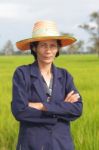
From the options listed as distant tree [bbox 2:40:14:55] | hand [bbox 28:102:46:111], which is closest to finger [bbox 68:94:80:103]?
hand [bbox 28:102:46:111]

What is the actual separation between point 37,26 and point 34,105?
1.43 feet

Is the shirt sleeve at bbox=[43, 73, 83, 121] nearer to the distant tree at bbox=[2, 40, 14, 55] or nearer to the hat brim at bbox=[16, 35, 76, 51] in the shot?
the hat brim at bbox=[16, 35, 76, 51]

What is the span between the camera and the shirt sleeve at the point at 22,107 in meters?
2.30

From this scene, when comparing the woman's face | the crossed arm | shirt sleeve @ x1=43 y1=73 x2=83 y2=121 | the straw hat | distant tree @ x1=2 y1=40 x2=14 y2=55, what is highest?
the straw hat

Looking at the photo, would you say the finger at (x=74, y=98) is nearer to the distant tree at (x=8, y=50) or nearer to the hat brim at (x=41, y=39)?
the hat brim at (x=41, y=39)

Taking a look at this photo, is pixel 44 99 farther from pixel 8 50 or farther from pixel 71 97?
pixel 8 50

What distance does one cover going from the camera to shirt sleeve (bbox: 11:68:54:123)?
7.54 ft

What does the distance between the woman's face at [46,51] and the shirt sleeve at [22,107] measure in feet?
0.48

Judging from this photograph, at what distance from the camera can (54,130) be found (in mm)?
2322

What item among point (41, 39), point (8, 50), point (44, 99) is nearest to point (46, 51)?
point (41, 39)

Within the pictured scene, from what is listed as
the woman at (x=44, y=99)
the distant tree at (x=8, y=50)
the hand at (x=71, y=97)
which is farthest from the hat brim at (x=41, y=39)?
the distant tree at (x=8, y=50)

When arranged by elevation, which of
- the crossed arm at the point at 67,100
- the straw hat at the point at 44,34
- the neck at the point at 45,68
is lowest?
the crossed arm at the point at 67,100

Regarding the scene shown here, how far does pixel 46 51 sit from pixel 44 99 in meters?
0.25

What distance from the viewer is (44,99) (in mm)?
2332
